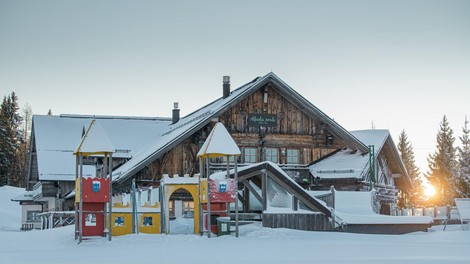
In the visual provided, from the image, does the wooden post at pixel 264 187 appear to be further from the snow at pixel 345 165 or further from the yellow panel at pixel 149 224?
the snow at pixel 345 165

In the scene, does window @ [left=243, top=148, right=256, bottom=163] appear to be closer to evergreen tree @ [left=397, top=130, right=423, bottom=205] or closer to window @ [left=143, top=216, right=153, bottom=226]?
window @ [left=143, top=216, right=153, bottom=226]

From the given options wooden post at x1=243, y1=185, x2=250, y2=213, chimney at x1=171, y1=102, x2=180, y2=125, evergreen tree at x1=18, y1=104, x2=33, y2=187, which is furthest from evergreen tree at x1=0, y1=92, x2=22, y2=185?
wooden post at x1=243, y1=185, x2=250, y2=213

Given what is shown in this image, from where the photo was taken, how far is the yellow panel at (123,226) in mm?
25500

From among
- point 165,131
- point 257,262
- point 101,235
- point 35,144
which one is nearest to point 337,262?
point 257,262

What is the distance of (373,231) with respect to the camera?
29344 millimetres

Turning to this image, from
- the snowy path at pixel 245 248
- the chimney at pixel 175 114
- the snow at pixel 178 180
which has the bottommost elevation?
the snowy path at pixel 245 248

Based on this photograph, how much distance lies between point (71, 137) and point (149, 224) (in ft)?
73.2

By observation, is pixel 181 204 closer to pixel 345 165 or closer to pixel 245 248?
pixel 345 165

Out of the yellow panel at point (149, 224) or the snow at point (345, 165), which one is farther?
the snow at point (345, 165)

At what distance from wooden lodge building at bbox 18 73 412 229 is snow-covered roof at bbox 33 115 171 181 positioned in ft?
0.36

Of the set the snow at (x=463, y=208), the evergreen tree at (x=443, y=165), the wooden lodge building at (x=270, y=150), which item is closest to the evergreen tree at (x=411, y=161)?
the evergreen tree at (x=443, y=165)

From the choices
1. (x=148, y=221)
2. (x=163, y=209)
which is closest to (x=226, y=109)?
(x=163, y=209)

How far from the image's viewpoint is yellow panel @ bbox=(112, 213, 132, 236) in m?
25.5

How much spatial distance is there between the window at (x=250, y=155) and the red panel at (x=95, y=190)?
44.9 feet
